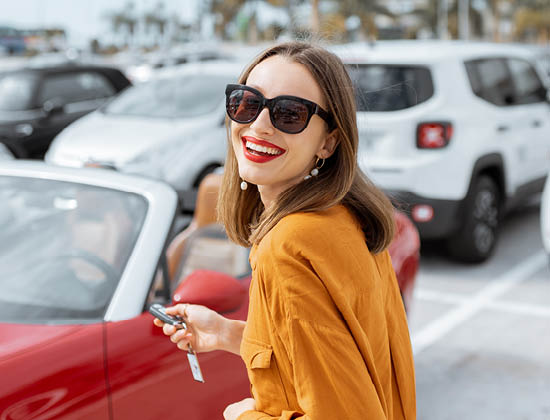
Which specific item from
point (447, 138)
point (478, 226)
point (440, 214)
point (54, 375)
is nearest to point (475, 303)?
point (440, 214)

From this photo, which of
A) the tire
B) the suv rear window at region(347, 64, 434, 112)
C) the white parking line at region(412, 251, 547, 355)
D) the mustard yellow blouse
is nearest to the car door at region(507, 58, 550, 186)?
the tire

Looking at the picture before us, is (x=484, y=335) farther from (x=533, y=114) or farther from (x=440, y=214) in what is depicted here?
(x=533, y=114)

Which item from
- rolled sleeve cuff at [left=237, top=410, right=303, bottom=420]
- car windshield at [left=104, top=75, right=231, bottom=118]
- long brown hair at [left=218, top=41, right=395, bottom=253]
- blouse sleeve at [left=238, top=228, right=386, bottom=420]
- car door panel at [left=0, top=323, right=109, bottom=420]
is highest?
long brown hair at [left=218, top=41, right=395, bottom=253]

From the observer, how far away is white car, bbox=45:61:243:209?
24.1 ft

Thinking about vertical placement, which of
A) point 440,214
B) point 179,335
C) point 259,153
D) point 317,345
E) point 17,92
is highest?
point 259,153

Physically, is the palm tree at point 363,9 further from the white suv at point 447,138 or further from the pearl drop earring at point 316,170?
the pearl drop earring at point 316,170

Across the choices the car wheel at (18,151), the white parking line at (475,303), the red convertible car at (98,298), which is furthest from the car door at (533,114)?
the car wheel at (18,151)

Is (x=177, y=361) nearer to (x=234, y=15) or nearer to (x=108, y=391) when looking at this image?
(x=108, y=391)

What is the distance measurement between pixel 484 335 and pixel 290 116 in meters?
3.64

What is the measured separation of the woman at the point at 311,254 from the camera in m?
1.28

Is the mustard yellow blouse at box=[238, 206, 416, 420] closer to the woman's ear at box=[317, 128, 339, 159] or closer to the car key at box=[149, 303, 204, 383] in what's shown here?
the woman's ear at box=[317, 128, 339, 159]

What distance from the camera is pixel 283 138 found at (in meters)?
1.47

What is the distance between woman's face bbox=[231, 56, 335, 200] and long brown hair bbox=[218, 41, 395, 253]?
19 millimetres

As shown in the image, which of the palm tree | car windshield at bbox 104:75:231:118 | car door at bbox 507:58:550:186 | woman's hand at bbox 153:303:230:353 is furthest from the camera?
the palm tree
